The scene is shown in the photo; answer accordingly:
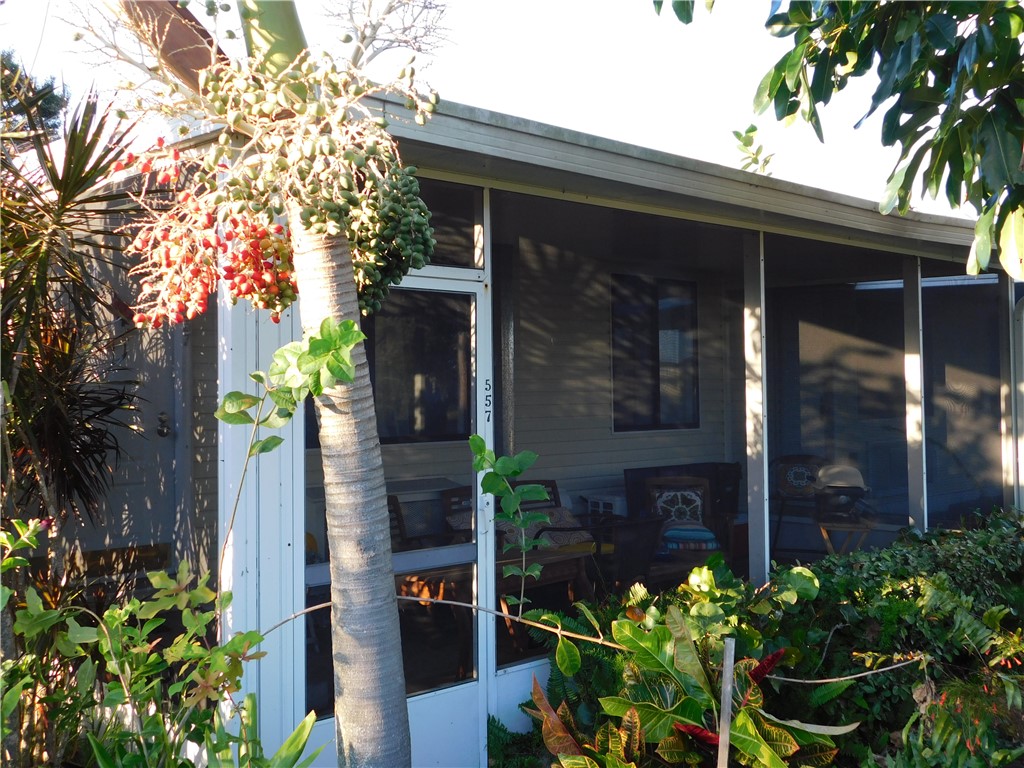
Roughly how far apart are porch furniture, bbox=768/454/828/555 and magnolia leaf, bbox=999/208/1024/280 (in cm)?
473

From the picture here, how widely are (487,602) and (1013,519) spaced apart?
517 cm

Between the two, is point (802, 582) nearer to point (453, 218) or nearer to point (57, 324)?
point (453, 218)

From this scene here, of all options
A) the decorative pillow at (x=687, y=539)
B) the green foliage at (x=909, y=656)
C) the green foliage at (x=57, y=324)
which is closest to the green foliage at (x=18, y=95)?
the green foliage at (x=57, y=324)

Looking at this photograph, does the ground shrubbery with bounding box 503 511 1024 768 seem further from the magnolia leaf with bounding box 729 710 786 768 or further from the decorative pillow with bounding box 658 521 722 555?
the decorative pillow with bounding box 658 521 722 555

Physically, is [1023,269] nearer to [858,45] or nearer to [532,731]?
[858,45]

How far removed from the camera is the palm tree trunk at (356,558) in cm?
214

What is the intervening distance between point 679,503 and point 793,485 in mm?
1458

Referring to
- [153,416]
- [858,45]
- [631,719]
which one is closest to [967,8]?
[858,45]

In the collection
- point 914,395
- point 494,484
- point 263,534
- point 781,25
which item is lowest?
point 263,534

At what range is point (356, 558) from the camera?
84.6 inches

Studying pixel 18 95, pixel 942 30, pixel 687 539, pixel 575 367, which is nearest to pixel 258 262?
pixel 18 95

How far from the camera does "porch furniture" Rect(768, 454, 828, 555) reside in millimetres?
8117

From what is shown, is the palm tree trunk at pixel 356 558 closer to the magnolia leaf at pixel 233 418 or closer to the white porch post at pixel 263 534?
the magnolia leaf at pixel 233 418

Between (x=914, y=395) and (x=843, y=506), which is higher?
(x=914, y=395)
